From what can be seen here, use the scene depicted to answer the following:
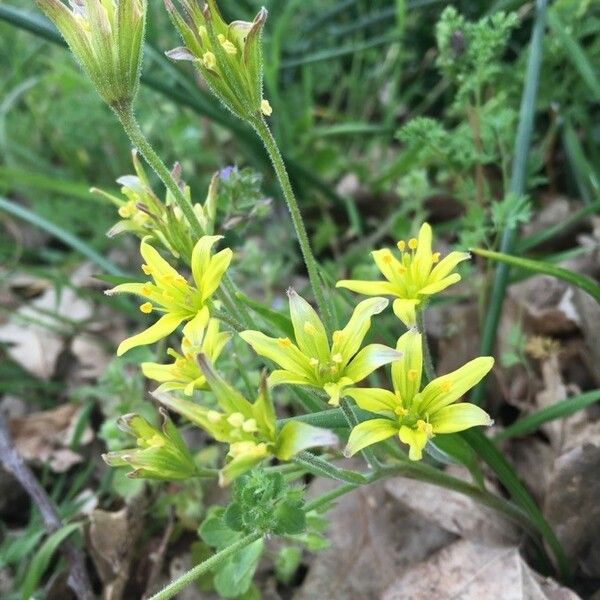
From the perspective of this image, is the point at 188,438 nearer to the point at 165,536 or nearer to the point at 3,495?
the point at 165,536

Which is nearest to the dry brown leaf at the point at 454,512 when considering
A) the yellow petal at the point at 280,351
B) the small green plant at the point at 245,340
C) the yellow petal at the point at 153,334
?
the small green plant at the point at 245,340

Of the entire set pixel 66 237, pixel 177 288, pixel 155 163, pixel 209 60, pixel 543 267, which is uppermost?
pixel 209 60

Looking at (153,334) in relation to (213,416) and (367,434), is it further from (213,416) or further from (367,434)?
(367,434)

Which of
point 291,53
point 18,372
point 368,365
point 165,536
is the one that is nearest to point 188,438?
point 165,536

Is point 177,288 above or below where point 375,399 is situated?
above

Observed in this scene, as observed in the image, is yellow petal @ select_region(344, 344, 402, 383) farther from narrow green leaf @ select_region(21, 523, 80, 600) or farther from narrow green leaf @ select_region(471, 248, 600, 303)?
narrow green leaf @ select_region(21, 523, 80, 600)

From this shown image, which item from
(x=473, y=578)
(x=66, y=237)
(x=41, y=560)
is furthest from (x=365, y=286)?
(x=66, y=237)
